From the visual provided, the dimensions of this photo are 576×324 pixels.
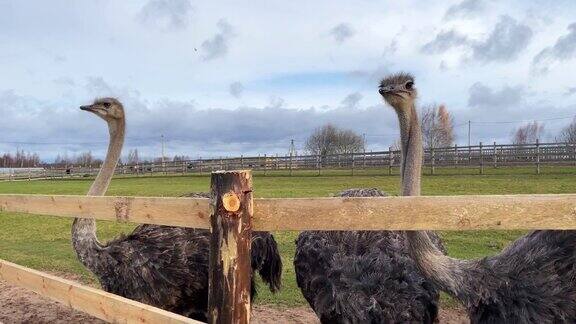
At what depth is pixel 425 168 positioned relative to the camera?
78.2 feet

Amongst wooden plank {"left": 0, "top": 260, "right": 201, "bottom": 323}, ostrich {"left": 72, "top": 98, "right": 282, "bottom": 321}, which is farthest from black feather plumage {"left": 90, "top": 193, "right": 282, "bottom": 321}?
wooden plank {"left": 0, "top": 260, "right": 201, "bottom": 323}

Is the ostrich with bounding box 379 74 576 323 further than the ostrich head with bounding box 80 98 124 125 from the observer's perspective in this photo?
No

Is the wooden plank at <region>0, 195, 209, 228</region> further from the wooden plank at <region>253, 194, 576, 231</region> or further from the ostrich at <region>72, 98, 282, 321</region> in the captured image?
the ostrich at <region>72, 98, 282, 321</region>

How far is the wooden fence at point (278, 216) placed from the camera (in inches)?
88.0

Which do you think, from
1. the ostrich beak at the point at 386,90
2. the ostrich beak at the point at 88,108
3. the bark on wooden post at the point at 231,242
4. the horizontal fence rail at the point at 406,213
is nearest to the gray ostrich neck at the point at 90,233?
the ostrich beak at the point at 88,108

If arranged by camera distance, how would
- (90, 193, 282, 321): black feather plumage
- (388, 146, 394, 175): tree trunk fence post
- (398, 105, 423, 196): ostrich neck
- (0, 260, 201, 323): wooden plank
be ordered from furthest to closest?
(388, 146, 394, 175): tree trunk fence post < (90, 193, 282, 321): black feather plumage < (398, 105, 423, 196): ostrich neck < (0, 260, 201, 323): wooden plank

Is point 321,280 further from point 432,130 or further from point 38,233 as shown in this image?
point 432,130

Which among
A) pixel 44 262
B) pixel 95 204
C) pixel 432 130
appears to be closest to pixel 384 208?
pixel 95 204

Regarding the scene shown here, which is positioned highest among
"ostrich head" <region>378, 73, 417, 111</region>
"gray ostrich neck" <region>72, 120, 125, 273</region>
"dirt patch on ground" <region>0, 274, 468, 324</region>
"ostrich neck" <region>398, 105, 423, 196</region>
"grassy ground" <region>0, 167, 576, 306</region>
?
"ostrich head" <region>378, 73, 417, 111</region>

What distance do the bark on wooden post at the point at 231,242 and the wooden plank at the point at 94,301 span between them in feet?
0.77

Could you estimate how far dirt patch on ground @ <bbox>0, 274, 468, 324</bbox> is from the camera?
5.48 metres

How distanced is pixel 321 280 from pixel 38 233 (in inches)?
375

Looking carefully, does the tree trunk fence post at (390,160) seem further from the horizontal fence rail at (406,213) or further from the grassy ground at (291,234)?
the horizontal fence rail at (406,213)

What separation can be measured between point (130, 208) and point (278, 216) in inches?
39.5
